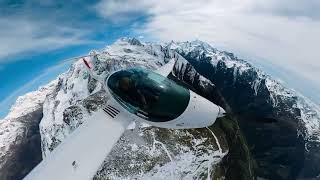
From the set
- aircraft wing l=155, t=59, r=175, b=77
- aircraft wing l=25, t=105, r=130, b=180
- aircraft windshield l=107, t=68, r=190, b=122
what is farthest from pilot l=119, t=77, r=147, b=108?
aircraft wing l=155, t=59, r=175, b=77

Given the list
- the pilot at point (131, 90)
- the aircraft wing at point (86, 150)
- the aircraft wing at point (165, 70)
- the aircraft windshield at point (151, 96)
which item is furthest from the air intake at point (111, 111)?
the aircraft wing at point (165, 70)

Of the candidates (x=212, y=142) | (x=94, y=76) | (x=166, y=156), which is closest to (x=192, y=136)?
(x=212, y=142)

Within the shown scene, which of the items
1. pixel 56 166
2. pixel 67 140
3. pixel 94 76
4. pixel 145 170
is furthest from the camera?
pixel 145 170

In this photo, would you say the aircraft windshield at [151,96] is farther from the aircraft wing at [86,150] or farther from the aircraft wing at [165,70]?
the aircraft wing at [165,70]

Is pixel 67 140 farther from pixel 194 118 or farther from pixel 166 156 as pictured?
pixel 166 156

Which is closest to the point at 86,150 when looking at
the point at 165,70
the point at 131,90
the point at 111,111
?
the point at 111,111

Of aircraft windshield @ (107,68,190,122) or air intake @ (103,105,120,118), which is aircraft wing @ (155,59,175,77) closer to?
aircraft windshield @ (107,68,190,122)

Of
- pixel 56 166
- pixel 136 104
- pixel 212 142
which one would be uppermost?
pixel 136 104
